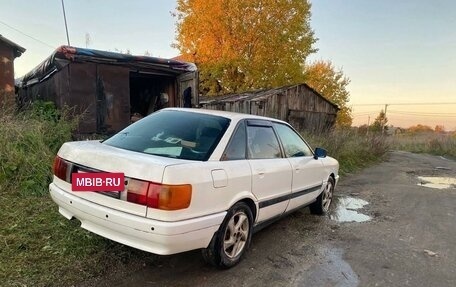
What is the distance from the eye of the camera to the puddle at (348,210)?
18.8 ft

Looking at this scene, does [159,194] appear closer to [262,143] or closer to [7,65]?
[262,143]

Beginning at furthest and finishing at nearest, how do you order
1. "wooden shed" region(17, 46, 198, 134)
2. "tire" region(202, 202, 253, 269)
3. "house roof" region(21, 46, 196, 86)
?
"wooden shed" region(17, 46, 198, 134) < "house roof" region(21, 46, 196, 86) < "tire" region(202, 202, 253, 269)

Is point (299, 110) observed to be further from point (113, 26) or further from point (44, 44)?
point (44, 44)

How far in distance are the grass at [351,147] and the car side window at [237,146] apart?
827 centimetres

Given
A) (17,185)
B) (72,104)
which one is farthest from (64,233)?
(72,104)

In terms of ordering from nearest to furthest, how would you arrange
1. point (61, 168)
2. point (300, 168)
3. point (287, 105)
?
point (61, 168), point (300, 168), point (287, 105)

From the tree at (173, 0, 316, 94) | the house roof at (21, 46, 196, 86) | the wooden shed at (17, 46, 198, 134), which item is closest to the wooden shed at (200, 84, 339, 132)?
the tree at (173, 0, 316, 94)

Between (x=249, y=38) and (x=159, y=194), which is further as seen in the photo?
(x=249, y=38)

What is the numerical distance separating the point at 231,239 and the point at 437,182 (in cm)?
979

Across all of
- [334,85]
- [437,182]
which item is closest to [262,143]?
A: [437,182]

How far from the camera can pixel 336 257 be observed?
3961mm

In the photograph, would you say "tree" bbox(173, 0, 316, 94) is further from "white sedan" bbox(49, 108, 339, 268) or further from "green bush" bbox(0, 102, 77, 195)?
"white sedan" bbox(49, 108, 339, 268)

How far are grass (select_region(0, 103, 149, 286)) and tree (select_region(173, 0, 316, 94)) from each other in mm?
17392

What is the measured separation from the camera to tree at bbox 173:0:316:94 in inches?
853
